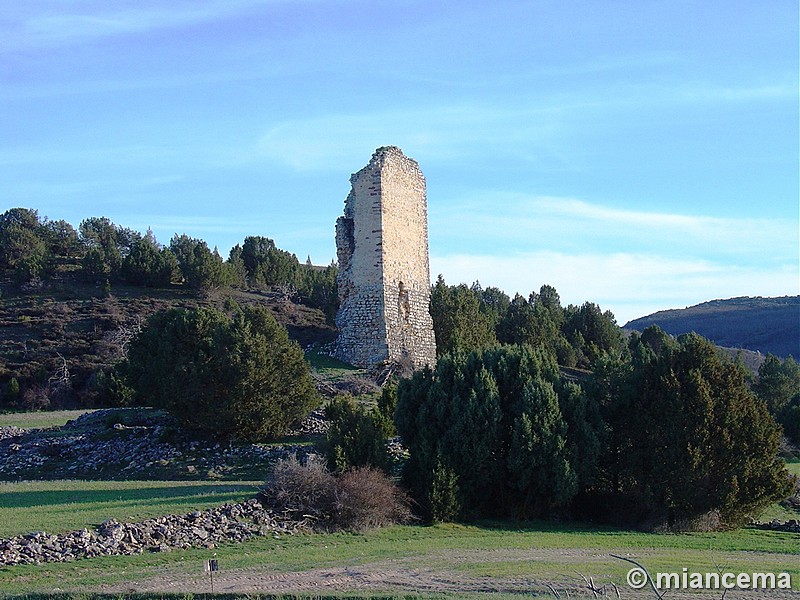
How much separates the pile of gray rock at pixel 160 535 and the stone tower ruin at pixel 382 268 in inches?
597

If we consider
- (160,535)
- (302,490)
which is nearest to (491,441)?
(302,490)

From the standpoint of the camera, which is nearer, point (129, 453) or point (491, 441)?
point (491, 441)

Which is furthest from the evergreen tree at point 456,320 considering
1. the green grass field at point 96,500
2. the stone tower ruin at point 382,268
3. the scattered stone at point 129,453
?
the green grass field at point 96,500

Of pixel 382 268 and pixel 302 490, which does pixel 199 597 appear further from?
pixel 382 268

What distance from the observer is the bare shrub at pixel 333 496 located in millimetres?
17219

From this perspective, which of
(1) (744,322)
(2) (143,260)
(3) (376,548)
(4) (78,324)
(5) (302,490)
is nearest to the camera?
(3) (376,548)

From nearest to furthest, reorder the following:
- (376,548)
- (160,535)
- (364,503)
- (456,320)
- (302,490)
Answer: (160,535), (376,548), (364,503), (302,490), (456,320)

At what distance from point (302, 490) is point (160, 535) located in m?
3.48

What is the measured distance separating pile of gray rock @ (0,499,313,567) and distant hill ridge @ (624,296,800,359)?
54941 millimetres

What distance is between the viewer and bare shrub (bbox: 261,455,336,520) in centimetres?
1723

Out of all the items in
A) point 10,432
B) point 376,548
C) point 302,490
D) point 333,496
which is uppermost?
point 10,432

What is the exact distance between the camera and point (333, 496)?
1744 cm

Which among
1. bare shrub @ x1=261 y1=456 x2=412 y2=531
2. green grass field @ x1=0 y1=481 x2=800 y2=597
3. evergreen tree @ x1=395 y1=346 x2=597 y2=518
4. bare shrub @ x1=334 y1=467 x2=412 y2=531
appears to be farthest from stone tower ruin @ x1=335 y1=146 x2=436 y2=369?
bare shrub @ x1=261 y1=456 x2=412 y2=531

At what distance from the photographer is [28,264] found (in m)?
55.8
